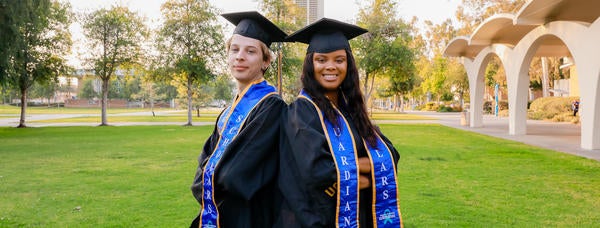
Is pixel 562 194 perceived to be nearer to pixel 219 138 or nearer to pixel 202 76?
pixel 219 138

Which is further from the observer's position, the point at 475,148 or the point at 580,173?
the point at 475,148

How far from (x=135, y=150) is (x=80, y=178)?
15.5ft

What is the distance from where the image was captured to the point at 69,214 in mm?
5672

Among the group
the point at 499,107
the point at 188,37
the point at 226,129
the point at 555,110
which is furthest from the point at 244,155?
the point at 499,107

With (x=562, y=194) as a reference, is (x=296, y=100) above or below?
above

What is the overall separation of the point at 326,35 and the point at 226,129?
2.64 ft

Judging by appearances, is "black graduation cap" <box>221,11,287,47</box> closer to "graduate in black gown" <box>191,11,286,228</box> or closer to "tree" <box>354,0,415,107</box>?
"graduate in black gown" <box>191,11,286,228</box>

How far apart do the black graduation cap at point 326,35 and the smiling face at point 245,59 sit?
0.87 feet

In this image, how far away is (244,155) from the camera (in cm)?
232

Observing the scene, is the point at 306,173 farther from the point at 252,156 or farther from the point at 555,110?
the point at 555,110

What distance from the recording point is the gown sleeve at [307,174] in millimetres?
2166

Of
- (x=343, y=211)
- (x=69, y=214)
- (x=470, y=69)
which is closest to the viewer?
(x=343, y=211)

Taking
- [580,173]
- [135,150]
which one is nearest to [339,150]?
[580,173]

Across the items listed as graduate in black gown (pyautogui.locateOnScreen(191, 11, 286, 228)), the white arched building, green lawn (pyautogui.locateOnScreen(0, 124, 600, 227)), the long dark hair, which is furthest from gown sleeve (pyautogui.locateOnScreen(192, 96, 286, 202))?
the white arched building
